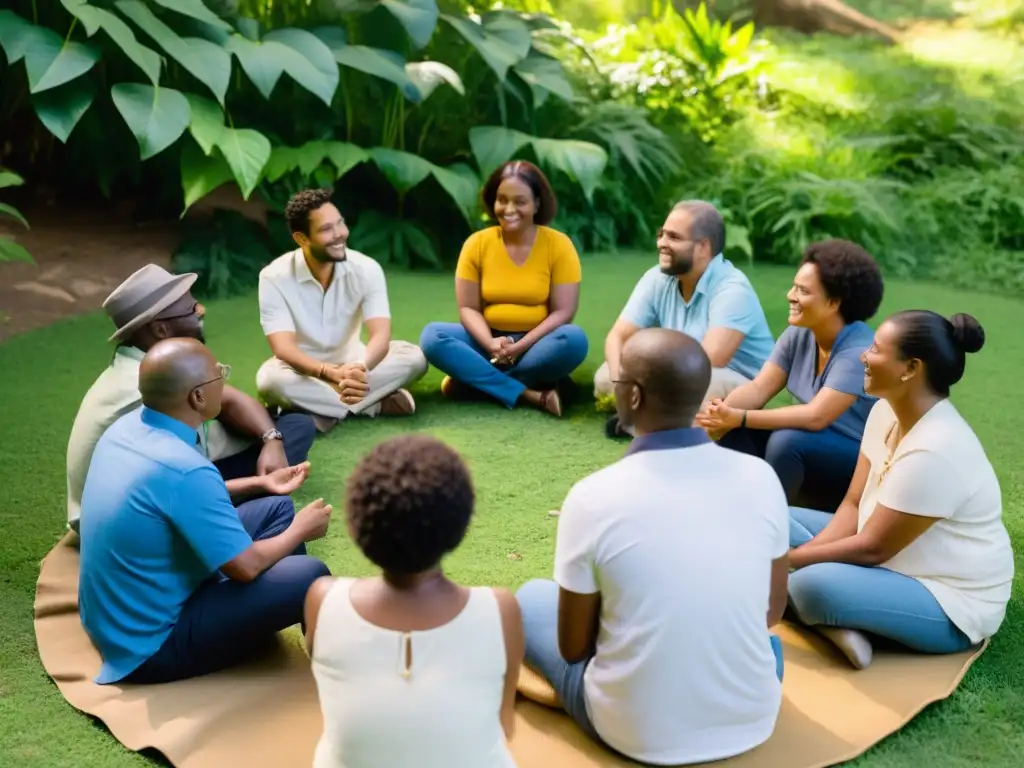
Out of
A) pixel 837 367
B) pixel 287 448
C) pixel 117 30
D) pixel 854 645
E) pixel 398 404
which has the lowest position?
pixel 398 404

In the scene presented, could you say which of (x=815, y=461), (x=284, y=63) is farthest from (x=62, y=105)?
(x=815, y=461)

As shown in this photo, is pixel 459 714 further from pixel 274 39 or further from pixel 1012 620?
pixel 274 39

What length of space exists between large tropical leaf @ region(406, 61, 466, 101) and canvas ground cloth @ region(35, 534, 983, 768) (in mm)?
4051

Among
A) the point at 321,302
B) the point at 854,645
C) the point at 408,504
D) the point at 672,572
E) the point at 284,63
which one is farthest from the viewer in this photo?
the point at 284,63

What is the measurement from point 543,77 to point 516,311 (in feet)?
8.65

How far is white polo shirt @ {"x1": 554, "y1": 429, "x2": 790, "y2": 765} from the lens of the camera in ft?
6.07

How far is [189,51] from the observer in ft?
17.3

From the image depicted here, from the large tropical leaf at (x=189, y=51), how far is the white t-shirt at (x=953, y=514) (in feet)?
13.0

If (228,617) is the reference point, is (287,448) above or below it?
below

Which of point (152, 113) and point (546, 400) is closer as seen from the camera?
point (546, 400)

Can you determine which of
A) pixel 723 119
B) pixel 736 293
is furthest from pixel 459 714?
pixel 723 119

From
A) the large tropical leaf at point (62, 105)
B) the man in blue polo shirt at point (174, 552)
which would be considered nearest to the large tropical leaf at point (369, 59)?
the large tropical leaf at point (62, 105)

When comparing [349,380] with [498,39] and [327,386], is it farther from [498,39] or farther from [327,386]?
[498,39]

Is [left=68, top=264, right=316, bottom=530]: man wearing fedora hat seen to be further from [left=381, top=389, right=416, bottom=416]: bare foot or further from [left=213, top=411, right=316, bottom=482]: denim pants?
[left=381, top=389, right=416, bottom=416]: bare foot
